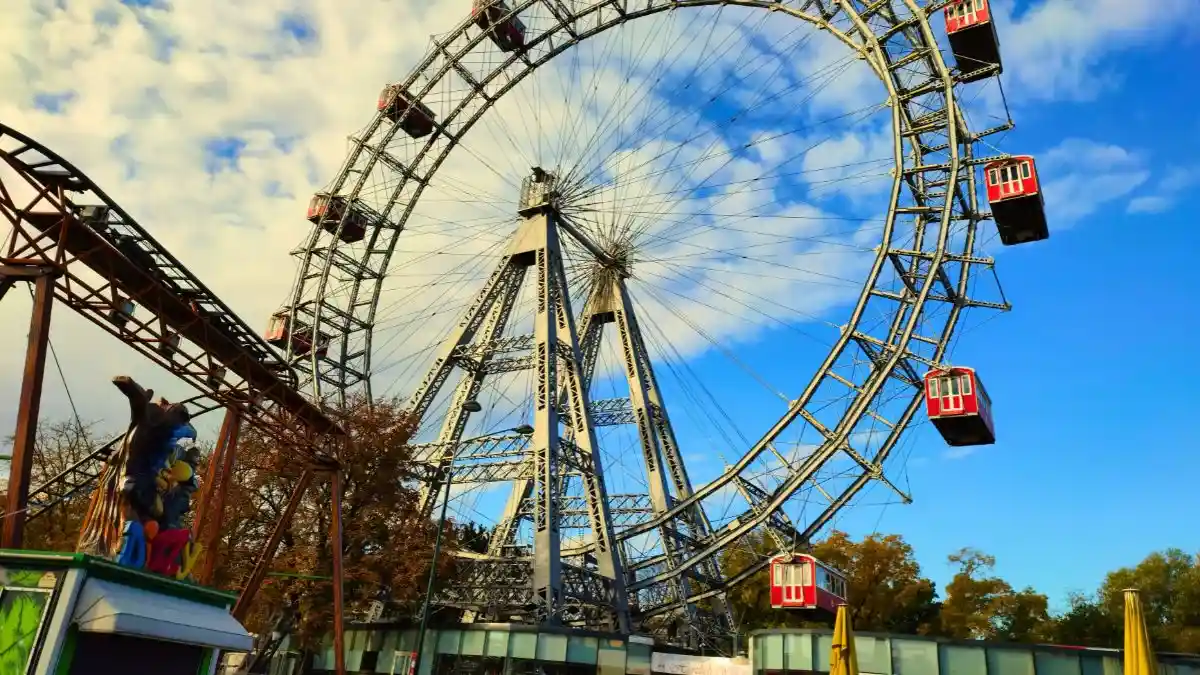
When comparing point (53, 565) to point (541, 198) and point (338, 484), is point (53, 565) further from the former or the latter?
point (541, 198)

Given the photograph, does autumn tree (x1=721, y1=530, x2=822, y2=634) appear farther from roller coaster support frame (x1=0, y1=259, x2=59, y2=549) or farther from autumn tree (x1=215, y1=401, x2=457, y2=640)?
roller coaster support frame (x1=0, y1=259, x2=59, y2=549)

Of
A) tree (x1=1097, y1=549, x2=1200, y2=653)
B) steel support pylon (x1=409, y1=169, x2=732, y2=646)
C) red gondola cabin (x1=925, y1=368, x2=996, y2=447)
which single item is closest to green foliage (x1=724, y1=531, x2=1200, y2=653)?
tree (x1=1097, y1=549, x2=1200, y2=653)

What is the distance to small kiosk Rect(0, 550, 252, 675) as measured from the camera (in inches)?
420

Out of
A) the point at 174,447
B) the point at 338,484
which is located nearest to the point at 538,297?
the point at 338,484

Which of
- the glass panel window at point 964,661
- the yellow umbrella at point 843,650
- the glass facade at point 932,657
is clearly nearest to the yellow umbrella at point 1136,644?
the yellow umbrella at point 843,650

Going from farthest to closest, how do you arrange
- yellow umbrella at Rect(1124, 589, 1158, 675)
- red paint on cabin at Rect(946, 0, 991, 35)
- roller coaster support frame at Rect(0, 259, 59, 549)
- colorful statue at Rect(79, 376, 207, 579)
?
red paint on cabin at Rect(946, 0, 991, 35) → yellow umbrella at Rect(1124, 589, 1158, 675) → colorful statue at Rect(79, 376, 207, 579) → roller coaster support frame at Rect(0, 259, 59, 549)

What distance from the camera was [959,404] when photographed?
2538 cm

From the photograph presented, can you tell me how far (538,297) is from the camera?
33.3m

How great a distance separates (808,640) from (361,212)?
26.5m

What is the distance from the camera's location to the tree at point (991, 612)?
4341cm

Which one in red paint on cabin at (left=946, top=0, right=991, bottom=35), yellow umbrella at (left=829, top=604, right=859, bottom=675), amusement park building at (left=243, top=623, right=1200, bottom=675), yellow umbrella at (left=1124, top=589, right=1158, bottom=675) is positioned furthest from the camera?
red paint on cabin at (left=946, top=0, right=991, bottom=35)

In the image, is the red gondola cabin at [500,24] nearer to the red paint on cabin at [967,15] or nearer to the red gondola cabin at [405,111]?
the red gondola cabin at [405,111]

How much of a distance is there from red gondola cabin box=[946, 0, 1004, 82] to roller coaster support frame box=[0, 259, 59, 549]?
26338 millimetres

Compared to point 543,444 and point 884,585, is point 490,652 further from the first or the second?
point 884,585
